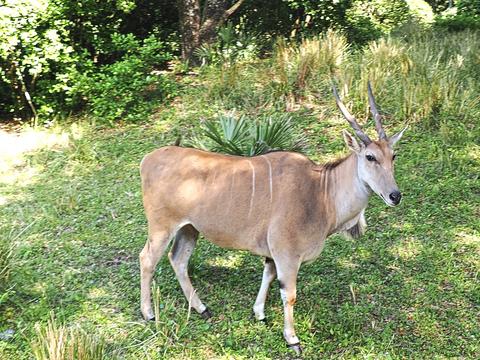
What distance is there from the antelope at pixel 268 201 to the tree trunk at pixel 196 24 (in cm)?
575

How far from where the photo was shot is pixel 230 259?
526 centimetres

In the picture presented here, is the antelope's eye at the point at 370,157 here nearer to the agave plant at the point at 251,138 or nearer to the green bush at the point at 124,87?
the agave plant at the point at 251,138

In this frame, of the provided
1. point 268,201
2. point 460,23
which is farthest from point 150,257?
point 460,23

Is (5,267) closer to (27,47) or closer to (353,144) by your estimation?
(353,144)

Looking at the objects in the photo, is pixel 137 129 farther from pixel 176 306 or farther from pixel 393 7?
pixel 393 7

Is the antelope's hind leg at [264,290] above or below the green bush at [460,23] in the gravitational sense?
below

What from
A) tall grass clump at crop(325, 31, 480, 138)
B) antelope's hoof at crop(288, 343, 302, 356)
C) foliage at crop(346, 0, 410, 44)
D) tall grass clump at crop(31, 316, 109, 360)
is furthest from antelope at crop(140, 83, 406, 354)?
foliage at crop(346, 0, 410, 44)

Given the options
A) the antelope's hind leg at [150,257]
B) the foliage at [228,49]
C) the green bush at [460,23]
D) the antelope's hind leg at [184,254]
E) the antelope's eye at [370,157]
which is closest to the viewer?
the antelope's eye at [370,157]

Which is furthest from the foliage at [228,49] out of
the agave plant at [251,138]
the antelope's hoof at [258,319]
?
the antelope's hoof at [258,319]

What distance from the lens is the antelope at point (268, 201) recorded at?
4.00m

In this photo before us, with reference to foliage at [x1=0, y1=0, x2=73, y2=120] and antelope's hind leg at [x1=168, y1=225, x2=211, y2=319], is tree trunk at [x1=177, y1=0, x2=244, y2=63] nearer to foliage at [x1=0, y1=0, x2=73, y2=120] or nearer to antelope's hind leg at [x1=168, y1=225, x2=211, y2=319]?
foliage at [x1=0, y1=0, x2=73, y2=120]

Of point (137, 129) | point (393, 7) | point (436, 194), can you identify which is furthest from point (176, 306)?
point (393, 7)

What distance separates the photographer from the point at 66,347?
3.53 metres

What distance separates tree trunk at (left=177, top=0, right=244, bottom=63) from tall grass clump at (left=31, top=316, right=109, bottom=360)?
6.83 m
